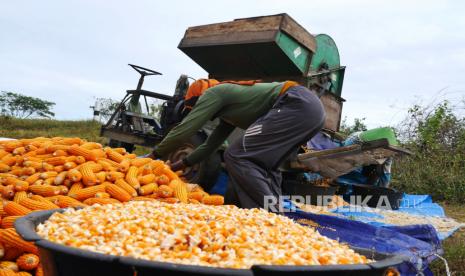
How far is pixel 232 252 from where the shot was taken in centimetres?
141

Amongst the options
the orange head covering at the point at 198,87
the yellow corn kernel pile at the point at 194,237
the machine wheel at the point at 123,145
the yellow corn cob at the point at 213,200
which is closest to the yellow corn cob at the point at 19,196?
the yellow corn kernel pile at the point at 194,237

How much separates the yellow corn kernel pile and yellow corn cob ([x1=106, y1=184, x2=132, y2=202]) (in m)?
1.21

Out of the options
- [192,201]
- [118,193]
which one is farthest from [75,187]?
[192,201]

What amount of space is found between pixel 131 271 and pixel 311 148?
519cm

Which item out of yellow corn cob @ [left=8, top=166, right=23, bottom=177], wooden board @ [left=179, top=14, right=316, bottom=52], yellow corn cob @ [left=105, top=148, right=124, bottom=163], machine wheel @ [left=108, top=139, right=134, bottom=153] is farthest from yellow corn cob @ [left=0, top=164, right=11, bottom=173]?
machine wheel @ [left=108, top=139, right=134, bottom=153]

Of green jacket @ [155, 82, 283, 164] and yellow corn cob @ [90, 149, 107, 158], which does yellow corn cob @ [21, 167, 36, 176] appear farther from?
green jacket @ [155, 82, 283, 164]

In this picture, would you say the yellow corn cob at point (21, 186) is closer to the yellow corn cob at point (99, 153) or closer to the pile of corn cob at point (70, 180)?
the pile of corn cob at point (70, 180)

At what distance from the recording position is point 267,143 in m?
3.37

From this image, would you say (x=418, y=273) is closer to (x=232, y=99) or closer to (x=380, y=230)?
(x=380, y=230)

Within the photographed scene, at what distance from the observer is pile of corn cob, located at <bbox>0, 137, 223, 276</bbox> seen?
2.67 metres

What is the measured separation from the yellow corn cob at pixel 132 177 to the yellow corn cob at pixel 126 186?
4cm

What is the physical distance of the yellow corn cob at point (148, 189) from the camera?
3.28m

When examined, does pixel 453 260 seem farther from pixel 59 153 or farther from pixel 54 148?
pixel 54 148

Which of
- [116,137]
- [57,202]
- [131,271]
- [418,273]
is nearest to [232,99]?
[57,202]
